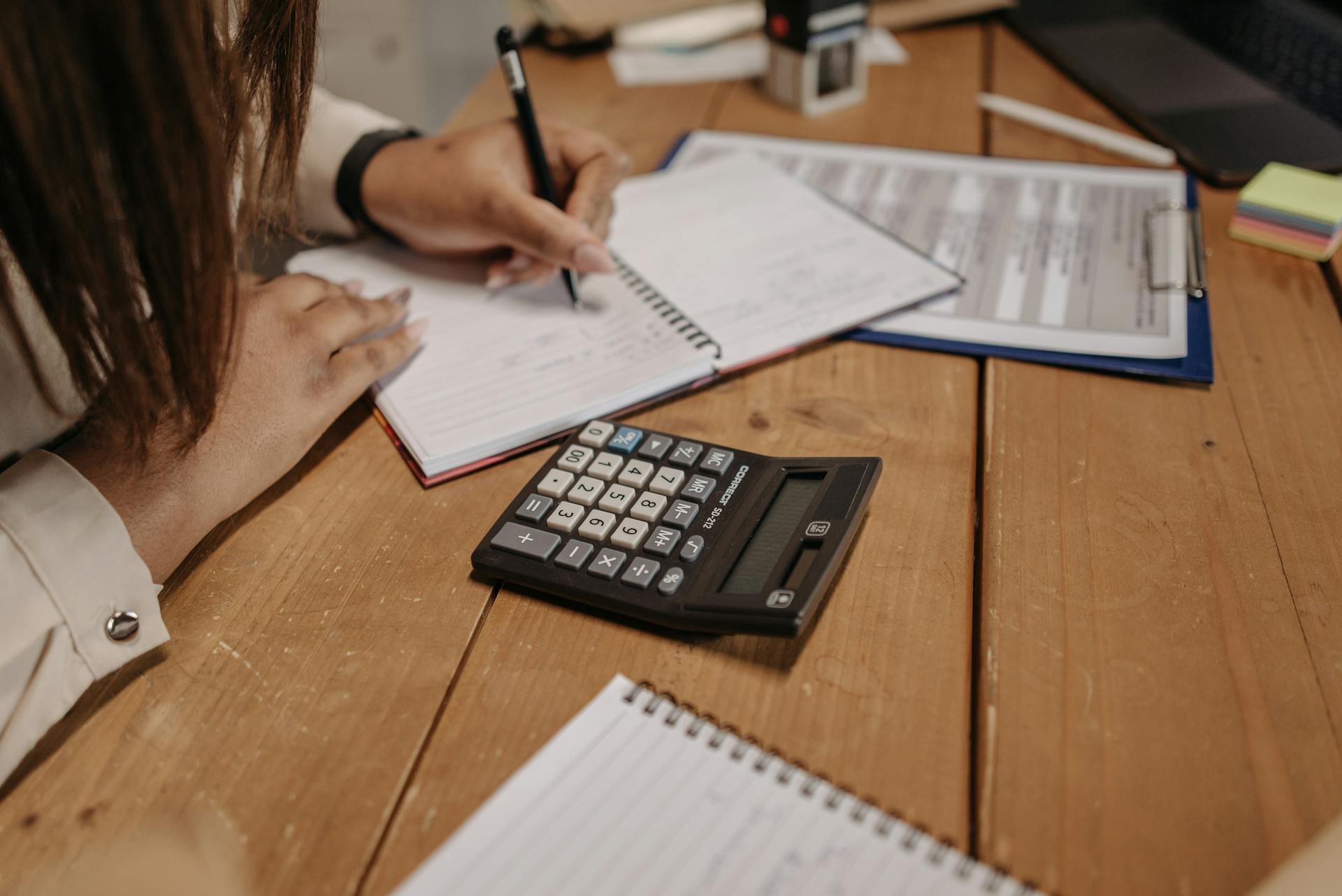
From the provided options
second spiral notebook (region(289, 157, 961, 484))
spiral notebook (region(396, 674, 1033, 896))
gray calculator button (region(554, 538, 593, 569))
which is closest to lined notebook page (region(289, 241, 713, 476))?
second spiral notebook (region(289, 157, 961, 484))

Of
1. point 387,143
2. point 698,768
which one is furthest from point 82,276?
point 387,143

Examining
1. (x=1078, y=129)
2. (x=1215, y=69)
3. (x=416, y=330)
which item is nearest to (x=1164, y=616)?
(x=416, y=330)

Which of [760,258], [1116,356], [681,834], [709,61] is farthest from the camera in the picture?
[709,61]

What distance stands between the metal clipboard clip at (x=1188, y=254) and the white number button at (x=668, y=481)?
376 mm

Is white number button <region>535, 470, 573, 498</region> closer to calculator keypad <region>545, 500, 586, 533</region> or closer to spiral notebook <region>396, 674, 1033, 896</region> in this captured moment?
calculator keypad <region>545, 500, 586, 533</region>

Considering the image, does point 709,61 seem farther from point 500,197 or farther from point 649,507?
point 649,507

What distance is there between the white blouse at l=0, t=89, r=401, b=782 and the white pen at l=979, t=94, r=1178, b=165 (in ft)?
2.65

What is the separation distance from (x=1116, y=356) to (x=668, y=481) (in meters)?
0.30

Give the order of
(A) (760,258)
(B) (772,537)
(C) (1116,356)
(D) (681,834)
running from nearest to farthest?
(D) (681,834)
(B) (772,537)
(C) (1116,356)
(A) (760,258)

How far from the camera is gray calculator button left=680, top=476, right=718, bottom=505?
487 millimetres

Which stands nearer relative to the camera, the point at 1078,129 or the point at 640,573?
the point at 640,573

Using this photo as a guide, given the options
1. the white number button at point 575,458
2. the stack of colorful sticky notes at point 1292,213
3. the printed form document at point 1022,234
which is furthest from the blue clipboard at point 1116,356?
the white number button at point 575,458

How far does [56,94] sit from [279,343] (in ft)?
0.73

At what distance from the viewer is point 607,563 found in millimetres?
457
